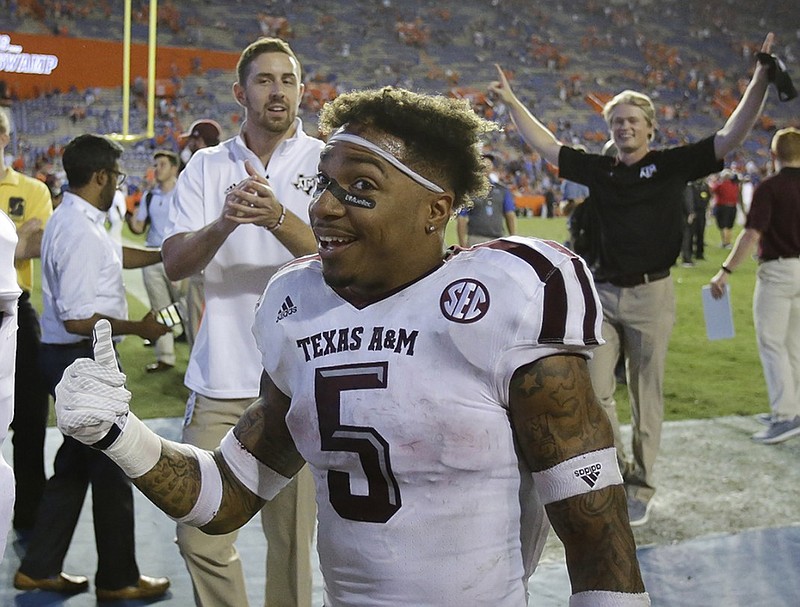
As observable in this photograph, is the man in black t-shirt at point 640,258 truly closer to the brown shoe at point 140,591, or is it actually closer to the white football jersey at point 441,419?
the brown shoe at point 140,591

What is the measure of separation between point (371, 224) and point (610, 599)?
27.6 inches

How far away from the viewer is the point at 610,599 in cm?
154

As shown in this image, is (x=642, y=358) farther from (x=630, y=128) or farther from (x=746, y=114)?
(x=746, y=114)

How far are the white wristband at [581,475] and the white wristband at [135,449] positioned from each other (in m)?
0.67

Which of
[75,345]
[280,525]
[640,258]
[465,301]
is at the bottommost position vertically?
Result: [280,525]

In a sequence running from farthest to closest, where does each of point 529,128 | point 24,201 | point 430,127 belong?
point 529,128 → point 24,201 → point 430,127

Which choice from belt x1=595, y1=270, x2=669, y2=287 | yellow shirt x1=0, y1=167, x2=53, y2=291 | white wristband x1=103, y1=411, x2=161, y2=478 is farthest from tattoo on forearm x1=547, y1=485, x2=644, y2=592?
yellow shirt x1=0, y1=167, x2=53, y2=291

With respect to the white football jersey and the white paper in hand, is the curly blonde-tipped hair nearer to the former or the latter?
the white football jersey

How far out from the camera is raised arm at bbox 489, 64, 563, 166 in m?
4.62

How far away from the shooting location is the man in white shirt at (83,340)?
3527 millimetres

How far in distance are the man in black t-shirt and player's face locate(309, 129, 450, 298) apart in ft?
9.01

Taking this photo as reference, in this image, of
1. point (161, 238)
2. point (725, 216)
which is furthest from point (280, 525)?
point (725, 216)

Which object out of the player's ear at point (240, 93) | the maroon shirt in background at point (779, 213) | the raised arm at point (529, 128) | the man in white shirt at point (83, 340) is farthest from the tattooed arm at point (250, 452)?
the maroon shirt in background at point (779, 213)

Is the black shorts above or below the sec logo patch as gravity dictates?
above
